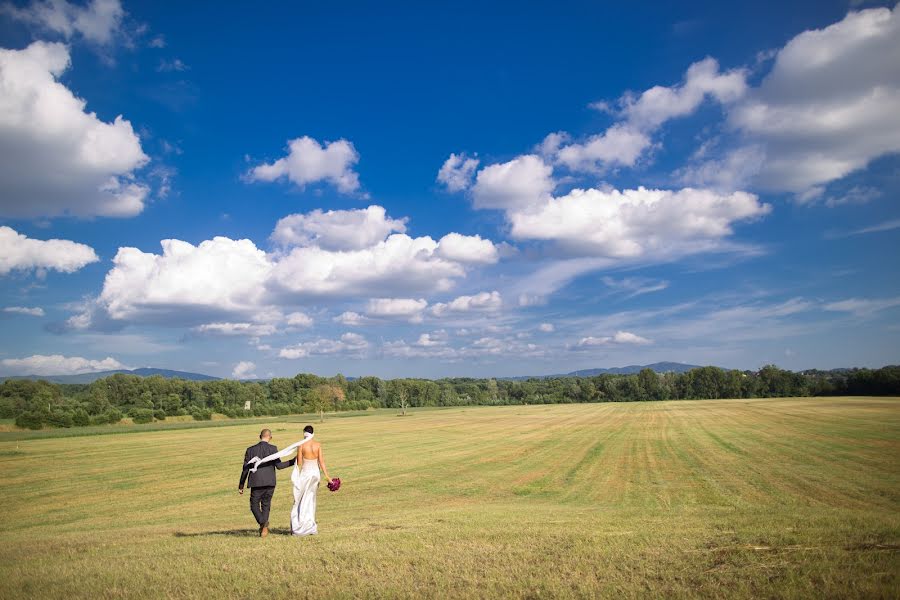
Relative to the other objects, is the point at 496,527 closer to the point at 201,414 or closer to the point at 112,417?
the point at 112,417

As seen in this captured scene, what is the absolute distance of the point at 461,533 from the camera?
1162 cm

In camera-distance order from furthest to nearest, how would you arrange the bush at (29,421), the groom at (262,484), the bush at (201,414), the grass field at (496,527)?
the bush at (201,414)
the bush at (29,421)
the groom at (262,484)
the grass field at (496,527)

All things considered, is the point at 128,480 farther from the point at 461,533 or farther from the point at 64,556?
the point at 461,533

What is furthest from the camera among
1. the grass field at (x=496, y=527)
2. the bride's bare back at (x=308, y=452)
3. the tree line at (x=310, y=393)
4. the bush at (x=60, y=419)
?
the tree line at (x=310, y=393)

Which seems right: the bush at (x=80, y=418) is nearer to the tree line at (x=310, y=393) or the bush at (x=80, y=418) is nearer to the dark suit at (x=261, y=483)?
the tree line at (x=310, y=393)

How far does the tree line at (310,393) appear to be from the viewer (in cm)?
10644

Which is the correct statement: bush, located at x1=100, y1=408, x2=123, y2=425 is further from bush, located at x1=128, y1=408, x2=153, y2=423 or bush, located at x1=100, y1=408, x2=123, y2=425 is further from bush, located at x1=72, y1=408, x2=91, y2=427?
bush, located at x1=72, y1=408, x2=91, y2=427

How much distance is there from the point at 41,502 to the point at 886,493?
125 ft

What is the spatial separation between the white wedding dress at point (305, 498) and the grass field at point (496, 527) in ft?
1.84

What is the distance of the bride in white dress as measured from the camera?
12.6 metres

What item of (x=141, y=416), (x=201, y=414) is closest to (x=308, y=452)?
(x=141, y=416)

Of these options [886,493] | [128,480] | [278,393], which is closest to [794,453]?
[886,493]

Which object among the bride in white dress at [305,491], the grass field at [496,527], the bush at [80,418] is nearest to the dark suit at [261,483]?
the bride in white dress at [305,491]

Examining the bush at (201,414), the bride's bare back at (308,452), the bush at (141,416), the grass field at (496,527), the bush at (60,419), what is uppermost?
the bride's bare back at (308,452)
